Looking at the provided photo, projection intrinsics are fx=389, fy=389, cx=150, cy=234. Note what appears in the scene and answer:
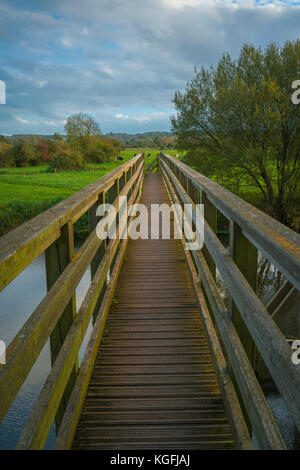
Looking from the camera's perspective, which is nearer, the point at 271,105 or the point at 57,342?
the point at 57,342

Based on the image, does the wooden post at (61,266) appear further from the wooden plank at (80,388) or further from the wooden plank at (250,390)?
the wooden plank at (250,390)

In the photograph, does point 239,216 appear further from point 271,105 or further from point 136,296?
point 271,105

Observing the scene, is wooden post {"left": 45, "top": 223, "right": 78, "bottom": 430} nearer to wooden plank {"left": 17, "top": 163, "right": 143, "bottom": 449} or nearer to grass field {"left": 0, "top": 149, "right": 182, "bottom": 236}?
wooden plank {"left": 17, "top": 163, "right": 143, "bottom": 449}

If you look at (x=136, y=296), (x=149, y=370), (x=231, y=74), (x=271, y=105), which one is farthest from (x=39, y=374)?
(x=231, y=74)

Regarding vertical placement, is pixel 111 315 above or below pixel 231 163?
below

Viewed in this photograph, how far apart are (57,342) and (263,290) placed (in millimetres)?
12196

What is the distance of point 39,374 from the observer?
941cm

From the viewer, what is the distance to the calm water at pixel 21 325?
24.1ft

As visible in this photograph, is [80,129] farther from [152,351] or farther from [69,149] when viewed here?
[152,351]

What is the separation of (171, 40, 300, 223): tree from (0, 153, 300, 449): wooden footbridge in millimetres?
16424

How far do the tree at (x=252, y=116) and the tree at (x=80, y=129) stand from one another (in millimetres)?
40015

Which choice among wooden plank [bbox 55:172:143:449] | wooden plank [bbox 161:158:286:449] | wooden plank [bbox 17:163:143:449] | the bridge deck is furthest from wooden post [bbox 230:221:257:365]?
wooden plank [bbox 55:172:143:449]

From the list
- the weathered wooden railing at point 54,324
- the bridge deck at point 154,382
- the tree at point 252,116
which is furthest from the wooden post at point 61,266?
the tree at point 252,116

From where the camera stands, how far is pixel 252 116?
62.1 ft
